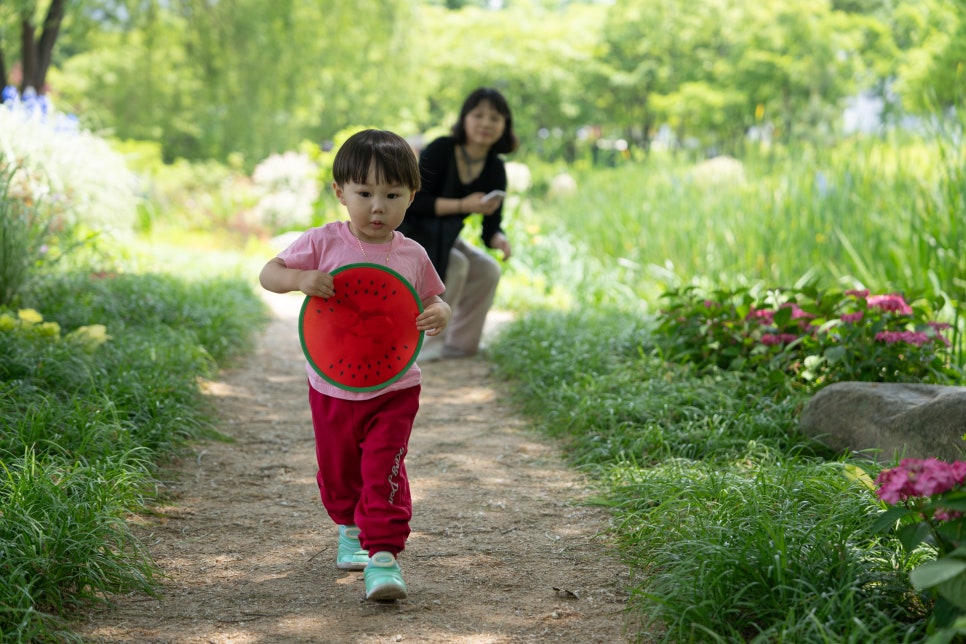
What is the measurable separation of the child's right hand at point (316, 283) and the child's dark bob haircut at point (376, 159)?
0.92 ft

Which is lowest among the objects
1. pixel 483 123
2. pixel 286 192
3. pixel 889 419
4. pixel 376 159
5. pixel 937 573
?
pixel 889 419

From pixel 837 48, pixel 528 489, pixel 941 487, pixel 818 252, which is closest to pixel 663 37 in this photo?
pixel 837 48

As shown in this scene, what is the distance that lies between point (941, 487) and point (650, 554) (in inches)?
42.2

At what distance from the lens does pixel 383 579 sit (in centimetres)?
261

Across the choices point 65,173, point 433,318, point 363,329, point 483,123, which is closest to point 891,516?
point 433,318

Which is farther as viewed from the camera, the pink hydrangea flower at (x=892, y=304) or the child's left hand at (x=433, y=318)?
the pink hydrangea flower at (x=892, y=304)

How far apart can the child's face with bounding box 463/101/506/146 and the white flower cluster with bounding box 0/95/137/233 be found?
9.18 feet

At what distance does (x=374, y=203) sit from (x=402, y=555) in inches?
47.4

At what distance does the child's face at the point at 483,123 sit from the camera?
554 centimetres

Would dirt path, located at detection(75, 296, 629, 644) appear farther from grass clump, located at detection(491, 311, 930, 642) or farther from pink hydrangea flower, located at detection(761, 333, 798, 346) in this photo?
pink hydrangea flower, located at detection(761, 333, 798, 346)

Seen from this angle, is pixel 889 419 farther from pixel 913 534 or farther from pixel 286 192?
pixel 286 192

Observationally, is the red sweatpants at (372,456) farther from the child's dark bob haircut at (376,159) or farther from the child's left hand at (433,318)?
the child's dark bob haircut at (376,159)

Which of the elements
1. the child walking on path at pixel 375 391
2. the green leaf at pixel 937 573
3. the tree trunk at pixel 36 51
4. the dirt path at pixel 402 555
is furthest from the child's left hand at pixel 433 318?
the tree trunk at pixel 36 51

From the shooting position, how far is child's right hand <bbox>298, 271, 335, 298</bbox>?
2637 mm
